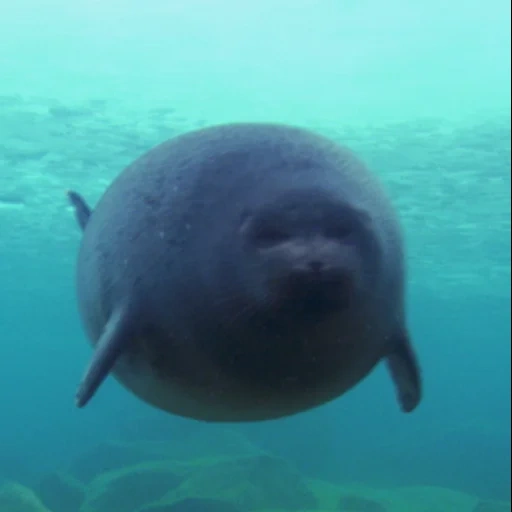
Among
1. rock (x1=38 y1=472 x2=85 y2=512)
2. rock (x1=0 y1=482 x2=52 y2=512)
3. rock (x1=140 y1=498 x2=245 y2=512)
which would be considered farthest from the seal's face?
rock (x1=38 y1=472 x2=85 y2=512)

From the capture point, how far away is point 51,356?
105 m

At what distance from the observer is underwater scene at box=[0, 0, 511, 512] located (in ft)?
9.50

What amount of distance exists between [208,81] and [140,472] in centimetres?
897

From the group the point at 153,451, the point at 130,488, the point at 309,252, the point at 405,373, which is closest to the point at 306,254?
the point at 309,252

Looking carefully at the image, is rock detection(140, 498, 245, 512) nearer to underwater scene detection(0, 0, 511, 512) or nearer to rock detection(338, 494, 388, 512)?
underwater scene detection(0, 0, 511, 512)

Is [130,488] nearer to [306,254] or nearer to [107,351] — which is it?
[107,351]

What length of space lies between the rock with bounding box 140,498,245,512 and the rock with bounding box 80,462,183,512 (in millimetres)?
1279

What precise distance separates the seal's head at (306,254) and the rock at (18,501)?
357 inches

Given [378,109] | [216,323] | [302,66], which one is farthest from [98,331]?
[378,109]

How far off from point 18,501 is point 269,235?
9.70m

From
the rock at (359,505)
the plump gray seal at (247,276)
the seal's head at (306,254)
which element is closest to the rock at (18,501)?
the rock at (359,505)

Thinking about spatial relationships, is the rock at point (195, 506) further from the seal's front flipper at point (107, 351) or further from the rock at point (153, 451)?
the seal's front flipper at point (107, 351)

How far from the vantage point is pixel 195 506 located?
12.1 m

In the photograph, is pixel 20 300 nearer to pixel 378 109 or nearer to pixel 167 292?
pixel 378 109
